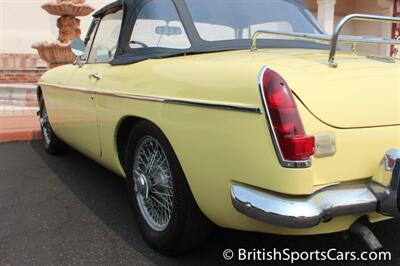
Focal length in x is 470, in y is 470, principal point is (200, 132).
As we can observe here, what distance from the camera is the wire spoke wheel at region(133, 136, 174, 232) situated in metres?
2.65

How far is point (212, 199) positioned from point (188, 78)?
618 mm

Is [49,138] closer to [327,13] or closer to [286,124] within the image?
[286,124]

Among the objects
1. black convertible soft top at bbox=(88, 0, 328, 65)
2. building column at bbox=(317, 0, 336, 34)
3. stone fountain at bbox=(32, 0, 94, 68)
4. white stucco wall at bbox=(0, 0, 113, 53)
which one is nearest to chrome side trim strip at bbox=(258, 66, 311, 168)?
black convertible soft top at bbox=(88, 0, 328, 65)

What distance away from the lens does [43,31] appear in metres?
15.1

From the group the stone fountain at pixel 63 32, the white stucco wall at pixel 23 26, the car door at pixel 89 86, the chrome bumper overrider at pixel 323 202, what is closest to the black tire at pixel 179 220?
the chrome bumper overrider at pixel 323 202

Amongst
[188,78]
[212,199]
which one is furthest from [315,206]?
[188,78]

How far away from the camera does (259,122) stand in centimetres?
198

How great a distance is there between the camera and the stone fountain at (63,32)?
9164mm

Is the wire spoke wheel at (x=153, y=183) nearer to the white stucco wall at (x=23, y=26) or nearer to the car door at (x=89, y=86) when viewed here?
the car door at (x=89, y=86)

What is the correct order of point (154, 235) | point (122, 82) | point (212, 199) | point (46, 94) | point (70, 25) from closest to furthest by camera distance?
point (212, 199)
point (154, 235)
point (122, 82)
point (46, 94)
point (70, 25)

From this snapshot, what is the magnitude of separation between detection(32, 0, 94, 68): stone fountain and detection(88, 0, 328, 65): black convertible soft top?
20.0ft

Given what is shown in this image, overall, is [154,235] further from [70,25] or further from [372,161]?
[70,25]

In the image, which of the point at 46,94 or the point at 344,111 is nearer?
the point at 344,111

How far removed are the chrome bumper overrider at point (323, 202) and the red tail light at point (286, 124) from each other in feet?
0.61
